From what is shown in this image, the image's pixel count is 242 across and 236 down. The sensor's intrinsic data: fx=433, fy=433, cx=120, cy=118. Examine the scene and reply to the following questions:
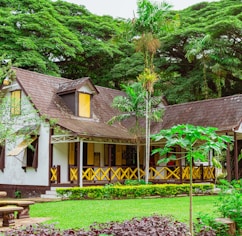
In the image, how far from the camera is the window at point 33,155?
20.5 m

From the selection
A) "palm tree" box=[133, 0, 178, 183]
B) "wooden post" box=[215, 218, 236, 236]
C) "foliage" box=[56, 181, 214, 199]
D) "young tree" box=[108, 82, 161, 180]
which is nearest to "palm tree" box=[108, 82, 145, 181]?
"young tree" box=[108, 82, 161, 180]

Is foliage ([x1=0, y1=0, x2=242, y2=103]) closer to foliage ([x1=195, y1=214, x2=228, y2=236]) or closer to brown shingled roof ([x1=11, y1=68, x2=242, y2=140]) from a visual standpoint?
brown shingled roof ([x1=11, y1=68, x2=242, y2=140])

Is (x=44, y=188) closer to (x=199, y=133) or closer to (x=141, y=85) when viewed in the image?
(x=141, y=85)

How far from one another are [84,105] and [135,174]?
4.41 meters

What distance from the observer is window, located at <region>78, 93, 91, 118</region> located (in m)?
22.0

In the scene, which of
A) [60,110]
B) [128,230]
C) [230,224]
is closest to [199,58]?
[60,110]

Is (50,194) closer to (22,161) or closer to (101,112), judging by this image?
(22,161)

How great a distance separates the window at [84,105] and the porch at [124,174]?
291cm

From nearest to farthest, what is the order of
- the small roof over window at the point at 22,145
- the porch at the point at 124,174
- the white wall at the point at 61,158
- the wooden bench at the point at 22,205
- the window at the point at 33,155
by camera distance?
1. the wooden bench at the point at 22,205
2. the small roof over window at the point at 22,145
3. the porch at the point at 124,174
4. the window at the point at 33,155
5. the white wall at the point at 61,158

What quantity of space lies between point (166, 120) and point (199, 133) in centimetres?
1628

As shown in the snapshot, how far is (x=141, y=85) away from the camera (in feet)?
68.1

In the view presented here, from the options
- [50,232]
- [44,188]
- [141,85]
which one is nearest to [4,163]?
[44,188]

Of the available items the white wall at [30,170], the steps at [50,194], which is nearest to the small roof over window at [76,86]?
the white wall at [30,170]

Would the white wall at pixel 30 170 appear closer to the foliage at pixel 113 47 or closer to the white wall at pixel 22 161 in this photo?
the white wall at pixel 22 161
